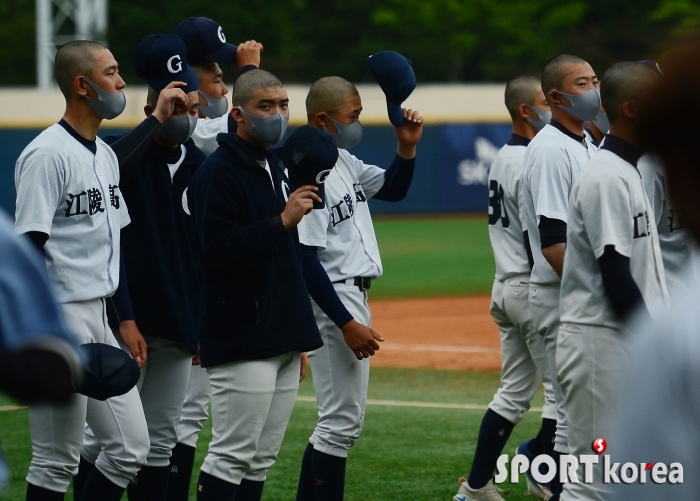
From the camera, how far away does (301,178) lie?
4.45 m

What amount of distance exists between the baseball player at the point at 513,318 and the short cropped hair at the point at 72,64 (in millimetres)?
2295

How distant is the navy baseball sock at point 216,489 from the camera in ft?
13.8

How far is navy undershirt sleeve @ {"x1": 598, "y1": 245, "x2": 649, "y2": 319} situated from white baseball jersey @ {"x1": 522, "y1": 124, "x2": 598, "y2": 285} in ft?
2.94

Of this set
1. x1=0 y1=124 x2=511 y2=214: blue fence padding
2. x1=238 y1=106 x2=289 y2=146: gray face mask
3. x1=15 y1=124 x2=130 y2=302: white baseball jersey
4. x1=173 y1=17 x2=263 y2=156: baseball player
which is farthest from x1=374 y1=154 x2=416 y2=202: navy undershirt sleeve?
x1=0 y1=124 x2=511 y2=214: blue fence padding

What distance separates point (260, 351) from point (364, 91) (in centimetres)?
2844

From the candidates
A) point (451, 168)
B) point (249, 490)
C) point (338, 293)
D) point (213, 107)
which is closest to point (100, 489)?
point (249, 490)

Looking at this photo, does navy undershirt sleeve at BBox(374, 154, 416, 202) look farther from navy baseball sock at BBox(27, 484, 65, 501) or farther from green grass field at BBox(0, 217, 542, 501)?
navy baseball sock at BBox(27, 484, 65, 501)

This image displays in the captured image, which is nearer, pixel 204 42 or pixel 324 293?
pixel 324 293

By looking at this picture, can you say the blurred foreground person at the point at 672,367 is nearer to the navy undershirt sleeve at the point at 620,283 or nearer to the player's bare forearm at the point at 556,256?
the navy undershirt sleeve at the point at 620,283

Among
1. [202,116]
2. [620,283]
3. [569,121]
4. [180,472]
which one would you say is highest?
[202,116]

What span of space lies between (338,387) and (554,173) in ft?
4.49

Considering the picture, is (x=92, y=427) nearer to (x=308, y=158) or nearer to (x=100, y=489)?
(x=100, y=489)

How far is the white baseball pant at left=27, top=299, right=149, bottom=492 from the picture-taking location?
13.2 ft

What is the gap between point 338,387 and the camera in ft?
16.0
